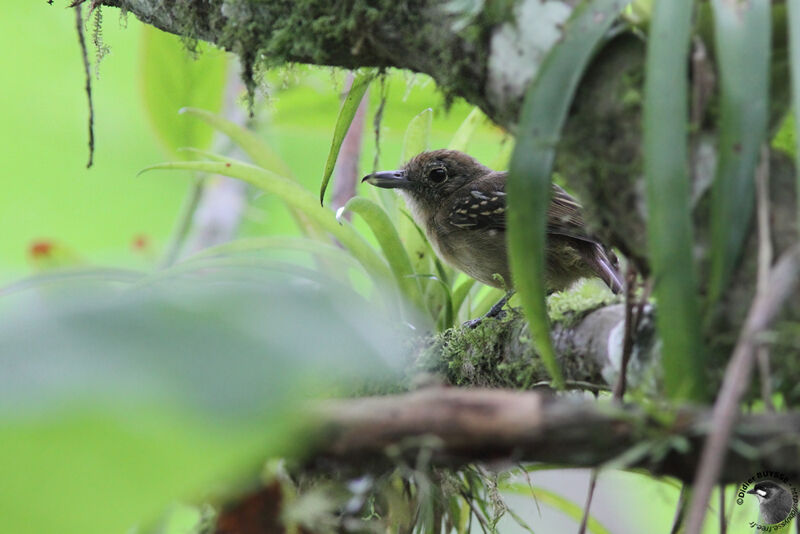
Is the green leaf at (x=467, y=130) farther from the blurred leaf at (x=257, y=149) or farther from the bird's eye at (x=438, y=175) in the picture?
the blurred leaf at (x=257, y=149)

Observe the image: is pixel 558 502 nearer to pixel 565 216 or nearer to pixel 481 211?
pixel 565 216

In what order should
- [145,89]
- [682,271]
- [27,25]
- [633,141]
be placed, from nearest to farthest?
[682,271], [633,141], [145,89], [27,25]

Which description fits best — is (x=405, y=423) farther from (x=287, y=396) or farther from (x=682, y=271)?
(x=682, y=271)

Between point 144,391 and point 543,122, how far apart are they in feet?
2.38

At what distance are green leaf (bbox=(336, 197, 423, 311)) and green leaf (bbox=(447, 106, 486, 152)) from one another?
51 cm

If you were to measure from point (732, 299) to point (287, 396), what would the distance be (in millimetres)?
647

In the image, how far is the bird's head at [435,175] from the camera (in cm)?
324

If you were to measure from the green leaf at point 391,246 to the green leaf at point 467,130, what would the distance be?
511 millimetres

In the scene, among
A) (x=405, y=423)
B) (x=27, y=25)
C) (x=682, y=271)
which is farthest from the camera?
(x=27, y=25)

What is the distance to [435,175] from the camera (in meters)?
3.41

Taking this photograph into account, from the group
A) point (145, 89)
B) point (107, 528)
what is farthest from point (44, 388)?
point (145, 89)

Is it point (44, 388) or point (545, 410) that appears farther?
point (545, 410)

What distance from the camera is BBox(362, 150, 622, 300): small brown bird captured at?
9.31 feet

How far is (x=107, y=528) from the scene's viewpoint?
0.58 m
